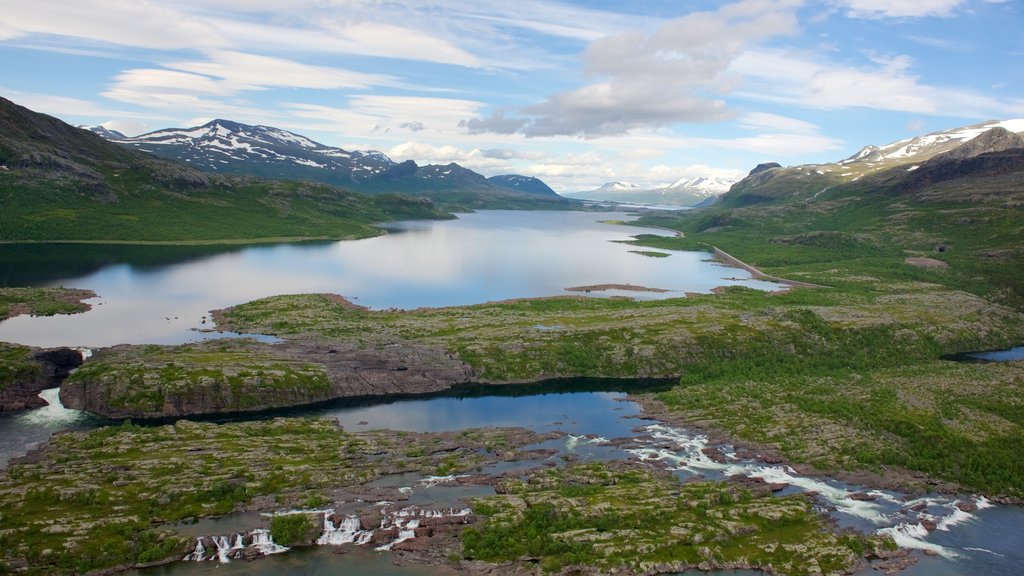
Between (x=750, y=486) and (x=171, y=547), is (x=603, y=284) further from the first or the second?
(x=171, y=547)

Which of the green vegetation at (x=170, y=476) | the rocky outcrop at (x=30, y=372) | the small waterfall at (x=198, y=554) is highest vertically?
the rocky outcrop at (x=30, y=372)

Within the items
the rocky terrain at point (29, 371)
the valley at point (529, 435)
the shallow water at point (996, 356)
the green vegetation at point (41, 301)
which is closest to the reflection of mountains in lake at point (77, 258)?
the valley at point (529, 435)

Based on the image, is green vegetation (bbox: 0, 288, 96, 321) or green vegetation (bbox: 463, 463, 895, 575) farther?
green vegetation (bbox: 0, 288, 96, 321)

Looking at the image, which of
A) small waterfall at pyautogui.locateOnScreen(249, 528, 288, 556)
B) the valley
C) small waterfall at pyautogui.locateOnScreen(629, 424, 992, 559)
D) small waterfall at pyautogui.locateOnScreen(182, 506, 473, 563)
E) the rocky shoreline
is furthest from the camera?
the rocky shoreline

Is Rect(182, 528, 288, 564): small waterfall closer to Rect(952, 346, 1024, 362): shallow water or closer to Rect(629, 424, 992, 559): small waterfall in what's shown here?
Rect(629, 424, 992, 559): small waterfall

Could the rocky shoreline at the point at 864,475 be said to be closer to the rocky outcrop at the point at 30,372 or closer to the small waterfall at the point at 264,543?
the small waterfall at the point at 264,543

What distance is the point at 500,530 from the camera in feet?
151

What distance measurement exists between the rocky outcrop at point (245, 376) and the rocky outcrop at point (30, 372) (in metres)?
2.78

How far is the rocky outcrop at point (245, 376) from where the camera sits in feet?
224

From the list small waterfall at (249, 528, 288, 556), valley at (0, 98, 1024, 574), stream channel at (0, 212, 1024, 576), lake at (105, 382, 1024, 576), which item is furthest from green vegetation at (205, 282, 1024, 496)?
small waterfall at (249, 528, 288, 556)

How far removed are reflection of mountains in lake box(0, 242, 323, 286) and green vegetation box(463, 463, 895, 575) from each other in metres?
124

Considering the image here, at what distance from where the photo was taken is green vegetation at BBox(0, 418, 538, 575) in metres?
42.1

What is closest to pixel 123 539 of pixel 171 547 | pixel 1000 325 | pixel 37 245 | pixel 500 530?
pixel 171 547

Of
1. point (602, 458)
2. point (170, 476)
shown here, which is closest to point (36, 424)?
point (170, 476)
